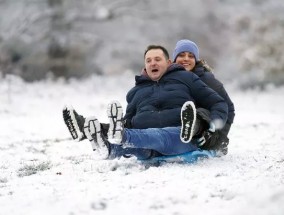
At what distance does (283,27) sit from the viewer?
71.6ft

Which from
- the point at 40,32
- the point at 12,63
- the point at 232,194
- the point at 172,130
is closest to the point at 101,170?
the point at 172,130

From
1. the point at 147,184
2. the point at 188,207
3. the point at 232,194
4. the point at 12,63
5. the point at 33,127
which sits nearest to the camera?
the point at 188,207

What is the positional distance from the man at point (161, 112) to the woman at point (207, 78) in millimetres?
365

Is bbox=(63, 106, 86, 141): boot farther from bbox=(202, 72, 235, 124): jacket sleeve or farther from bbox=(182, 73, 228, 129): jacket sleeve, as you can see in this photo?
bbox=(202, 72, 235, 124): jacket sleeve

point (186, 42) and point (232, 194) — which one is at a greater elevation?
point (186, 42)

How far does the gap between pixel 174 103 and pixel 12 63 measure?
1547cm

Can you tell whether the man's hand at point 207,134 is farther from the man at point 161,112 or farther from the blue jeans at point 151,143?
the blue jeans at point 151,143

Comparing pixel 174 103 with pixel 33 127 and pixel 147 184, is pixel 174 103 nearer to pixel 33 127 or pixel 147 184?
pixel 147 184

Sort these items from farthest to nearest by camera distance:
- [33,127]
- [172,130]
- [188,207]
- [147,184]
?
[33,127] < [172,130] < [147,184] < [188,207]

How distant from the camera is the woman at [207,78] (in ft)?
18.0

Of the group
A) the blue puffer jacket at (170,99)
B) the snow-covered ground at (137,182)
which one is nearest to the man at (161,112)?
the blue puffer jacket at (170,99)

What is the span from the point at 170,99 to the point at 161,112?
0.19 meters

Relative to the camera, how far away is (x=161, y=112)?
5.07m

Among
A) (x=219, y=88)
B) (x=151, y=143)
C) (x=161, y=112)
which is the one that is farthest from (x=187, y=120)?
(x=219, y=88)
